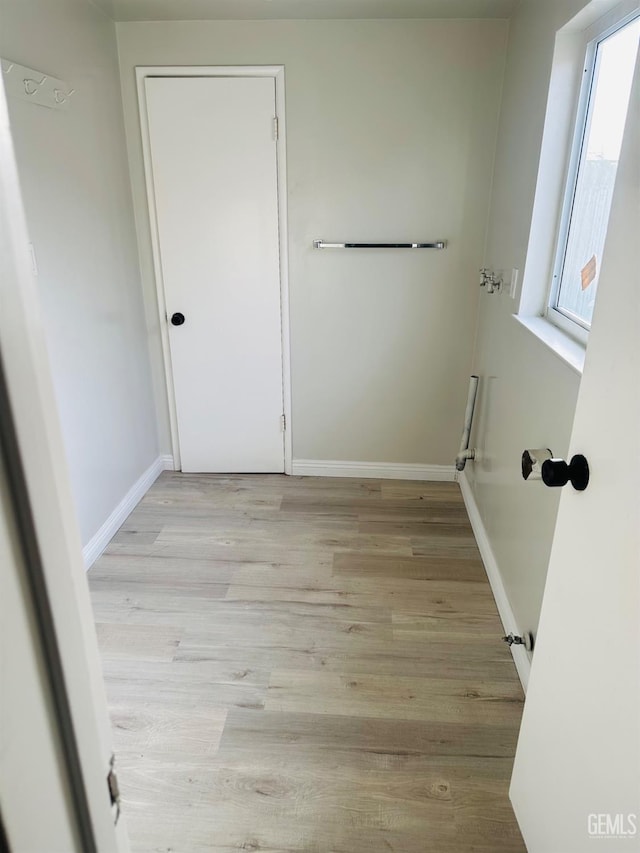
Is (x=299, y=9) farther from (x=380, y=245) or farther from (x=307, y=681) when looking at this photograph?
(x=307, y=681)

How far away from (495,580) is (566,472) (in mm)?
1467

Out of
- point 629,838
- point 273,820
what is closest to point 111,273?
point 273,820

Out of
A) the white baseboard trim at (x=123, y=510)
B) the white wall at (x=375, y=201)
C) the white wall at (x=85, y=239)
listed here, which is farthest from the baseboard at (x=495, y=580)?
the white wall at (x=85, y=239)

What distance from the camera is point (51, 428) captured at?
16.7 inches

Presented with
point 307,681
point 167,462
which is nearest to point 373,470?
point 167,462

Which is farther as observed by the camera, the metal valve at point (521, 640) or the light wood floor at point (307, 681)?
the metal valve at point (521, 640)

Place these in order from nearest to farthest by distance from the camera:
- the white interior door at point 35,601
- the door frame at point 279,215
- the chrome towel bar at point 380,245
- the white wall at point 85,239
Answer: the white interior door at point 35,601
the white wall at point 85,239
the door frame at point 279,215
the chrome towel bar at point 380,245

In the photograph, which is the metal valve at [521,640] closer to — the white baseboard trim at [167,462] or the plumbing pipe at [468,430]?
the plumbing pipe at [468,430]

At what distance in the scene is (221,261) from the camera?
9.61ft

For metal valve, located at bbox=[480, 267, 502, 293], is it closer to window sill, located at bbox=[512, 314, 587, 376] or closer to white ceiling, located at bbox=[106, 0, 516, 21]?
window sill, located at bbox=[512, 314, 587, 376]

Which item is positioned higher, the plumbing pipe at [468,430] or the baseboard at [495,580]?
the plumbing pipe at [468,430]

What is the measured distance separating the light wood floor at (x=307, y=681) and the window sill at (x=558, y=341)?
3.61ft

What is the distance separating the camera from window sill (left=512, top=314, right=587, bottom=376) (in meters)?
1.56

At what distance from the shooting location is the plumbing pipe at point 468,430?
278 centimetres
